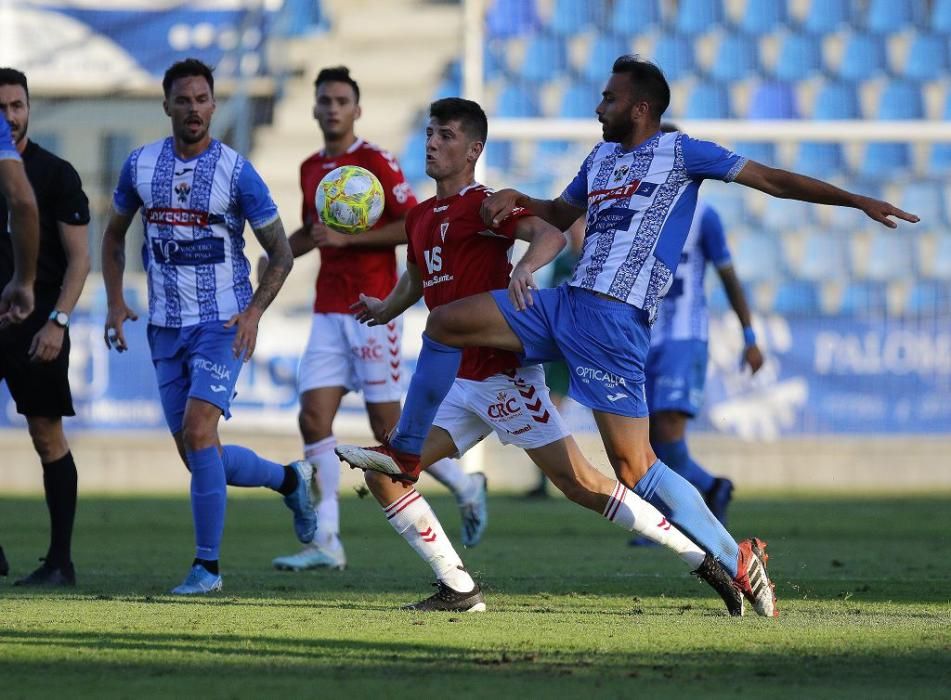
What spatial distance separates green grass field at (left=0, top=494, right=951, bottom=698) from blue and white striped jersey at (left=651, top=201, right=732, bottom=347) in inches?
55.5

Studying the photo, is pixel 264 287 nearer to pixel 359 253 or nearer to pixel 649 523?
pixel 359 253

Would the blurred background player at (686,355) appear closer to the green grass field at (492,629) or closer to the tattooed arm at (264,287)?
the green grass field at (492,629)

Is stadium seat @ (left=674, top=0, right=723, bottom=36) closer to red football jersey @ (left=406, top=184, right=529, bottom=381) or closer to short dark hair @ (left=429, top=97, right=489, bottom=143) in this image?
short dark hair @ (left=429, top=97, right=489, bottom=143)

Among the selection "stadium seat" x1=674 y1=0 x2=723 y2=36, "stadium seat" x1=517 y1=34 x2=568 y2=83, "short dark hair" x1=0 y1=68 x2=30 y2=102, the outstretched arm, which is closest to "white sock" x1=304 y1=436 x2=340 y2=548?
"short dark hair" x1=0 y1=68 x2=30 y2=102

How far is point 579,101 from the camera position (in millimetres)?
17297

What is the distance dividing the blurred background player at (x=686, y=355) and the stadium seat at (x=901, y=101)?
8.55 metres

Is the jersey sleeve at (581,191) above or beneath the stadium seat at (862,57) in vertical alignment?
beneath

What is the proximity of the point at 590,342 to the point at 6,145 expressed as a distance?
2.57m

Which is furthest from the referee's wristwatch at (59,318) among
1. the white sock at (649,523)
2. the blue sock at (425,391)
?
the white sock at (649,523)

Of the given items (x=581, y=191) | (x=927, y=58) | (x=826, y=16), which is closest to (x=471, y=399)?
(x=581, y=191)

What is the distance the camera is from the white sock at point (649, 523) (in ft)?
19.1

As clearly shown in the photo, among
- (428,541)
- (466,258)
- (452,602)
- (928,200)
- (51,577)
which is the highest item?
(928,200)

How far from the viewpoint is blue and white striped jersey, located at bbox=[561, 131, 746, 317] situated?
5.85 metres

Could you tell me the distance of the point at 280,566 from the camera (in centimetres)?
812
